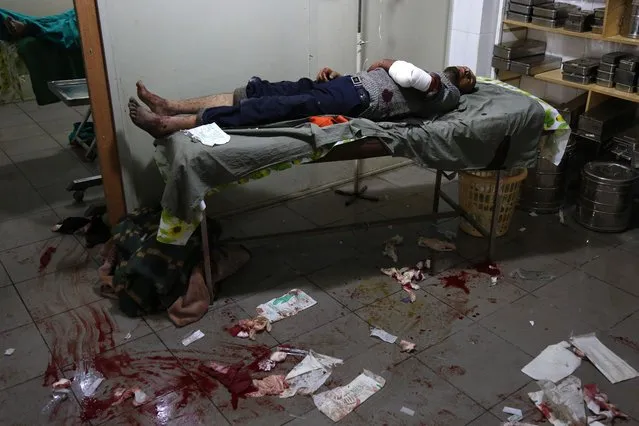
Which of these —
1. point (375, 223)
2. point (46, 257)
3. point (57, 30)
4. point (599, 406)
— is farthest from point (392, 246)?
point (57, 30)

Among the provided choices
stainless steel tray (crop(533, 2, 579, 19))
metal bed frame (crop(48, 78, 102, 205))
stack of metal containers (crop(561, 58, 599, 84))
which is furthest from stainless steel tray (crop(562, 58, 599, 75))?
metal bed frame (crop(48, 78, 102, 205))

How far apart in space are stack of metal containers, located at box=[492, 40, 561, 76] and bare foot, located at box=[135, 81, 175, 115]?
6.25 ft

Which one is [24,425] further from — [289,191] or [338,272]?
[289,191]

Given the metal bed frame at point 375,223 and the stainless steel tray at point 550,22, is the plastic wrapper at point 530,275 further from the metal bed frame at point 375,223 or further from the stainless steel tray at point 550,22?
the stainless steel tray at point 550,22

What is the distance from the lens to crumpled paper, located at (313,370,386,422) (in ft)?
6.56

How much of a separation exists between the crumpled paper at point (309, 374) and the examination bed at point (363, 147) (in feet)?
1.95

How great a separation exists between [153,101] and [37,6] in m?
3.24

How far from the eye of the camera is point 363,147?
2445mm

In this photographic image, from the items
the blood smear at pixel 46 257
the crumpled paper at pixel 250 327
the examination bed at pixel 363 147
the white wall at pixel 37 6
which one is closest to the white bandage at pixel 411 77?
the examination bed at pixel 363 147

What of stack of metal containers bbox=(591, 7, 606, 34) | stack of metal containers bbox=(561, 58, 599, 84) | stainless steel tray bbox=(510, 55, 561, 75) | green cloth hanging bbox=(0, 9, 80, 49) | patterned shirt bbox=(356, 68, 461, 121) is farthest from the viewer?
green cloth hanging bbox=(0, 9, 80, 49)

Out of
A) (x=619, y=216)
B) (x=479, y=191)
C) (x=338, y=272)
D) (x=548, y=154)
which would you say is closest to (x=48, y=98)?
(x=338, y=272)

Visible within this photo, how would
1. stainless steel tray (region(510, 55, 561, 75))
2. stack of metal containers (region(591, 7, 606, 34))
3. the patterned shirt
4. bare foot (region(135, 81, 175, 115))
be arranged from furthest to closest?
stainless steel tray (region(510, 55, 561, 75)), stack of metal containers (region(591, 7, 606, 34)), the patterned shirt, bare foot (region(135, 81, 175, 115))

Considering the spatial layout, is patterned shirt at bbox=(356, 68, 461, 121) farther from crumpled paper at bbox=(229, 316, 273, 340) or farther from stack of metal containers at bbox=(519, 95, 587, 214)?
crumpled paper at bbox=(229, 316, 273, 340)

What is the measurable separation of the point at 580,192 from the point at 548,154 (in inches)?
20.9
